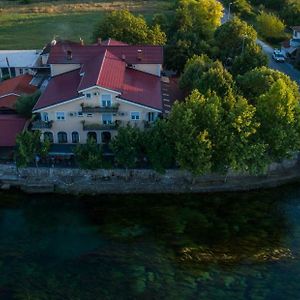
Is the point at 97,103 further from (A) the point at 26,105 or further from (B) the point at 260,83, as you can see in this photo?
(B) the point at 260,83

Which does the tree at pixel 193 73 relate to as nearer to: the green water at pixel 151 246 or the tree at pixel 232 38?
the tree at pixel 232 38

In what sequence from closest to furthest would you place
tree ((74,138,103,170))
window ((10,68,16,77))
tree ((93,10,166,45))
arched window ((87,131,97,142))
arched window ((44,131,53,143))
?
tree ((74,138,103,170)) < arched window ((87,131,97,142)) < arched window ((44,131,53,143)) < window ((10,68,16,77)) < tree ((93,10,166,45))

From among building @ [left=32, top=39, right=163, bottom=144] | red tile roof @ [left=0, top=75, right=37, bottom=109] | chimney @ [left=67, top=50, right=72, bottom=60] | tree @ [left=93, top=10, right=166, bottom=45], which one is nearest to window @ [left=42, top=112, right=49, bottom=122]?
building @ [left=32, top=39, right=163, bottom=144]

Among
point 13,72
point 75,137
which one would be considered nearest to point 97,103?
point 75,137

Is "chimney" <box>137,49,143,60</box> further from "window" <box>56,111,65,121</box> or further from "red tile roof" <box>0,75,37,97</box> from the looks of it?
"red tile roof" <box>0,75,37,97</box>

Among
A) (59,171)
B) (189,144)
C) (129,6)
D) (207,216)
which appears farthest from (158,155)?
(129,6)

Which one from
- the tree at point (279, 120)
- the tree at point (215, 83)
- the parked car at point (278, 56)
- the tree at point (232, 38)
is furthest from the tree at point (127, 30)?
the tree at point (279, 120)

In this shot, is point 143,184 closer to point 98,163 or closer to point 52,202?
point 98,163
